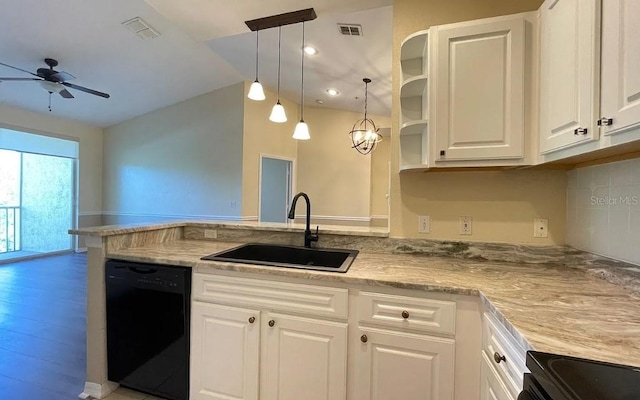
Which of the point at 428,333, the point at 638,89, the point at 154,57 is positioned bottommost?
the point at 428,333

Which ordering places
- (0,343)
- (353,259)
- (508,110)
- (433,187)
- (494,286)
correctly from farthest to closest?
(0,343), (433,187), (353,259), (508,110), (494,286)

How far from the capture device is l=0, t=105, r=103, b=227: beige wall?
564cm

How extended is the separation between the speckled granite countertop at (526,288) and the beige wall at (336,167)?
433 centimetres

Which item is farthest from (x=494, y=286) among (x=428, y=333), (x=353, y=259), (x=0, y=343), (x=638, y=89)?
(x=0, y=343)

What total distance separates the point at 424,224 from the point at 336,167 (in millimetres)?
4464

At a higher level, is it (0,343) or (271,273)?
(271,273)

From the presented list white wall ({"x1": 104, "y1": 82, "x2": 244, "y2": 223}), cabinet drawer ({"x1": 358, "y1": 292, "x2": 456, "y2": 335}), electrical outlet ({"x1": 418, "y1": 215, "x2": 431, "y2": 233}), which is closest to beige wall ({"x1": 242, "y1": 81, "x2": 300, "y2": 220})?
white wall ({"x1": 104, "y1": 82, "x2": 244, "y2": 223})

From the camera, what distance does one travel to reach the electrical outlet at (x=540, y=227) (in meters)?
1.81

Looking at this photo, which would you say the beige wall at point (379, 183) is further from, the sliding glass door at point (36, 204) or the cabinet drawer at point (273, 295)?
the sliding glass door at point (36, 204)

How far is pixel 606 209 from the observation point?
58.1 inches

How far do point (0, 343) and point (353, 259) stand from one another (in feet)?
10.0

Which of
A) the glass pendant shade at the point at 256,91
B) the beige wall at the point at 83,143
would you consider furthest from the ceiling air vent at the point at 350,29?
the beige wall at the point at 83,143

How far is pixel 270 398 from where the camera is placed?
1598 mm

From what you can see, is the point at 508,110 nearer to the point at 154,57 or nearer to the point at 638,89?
the point at 638,89
